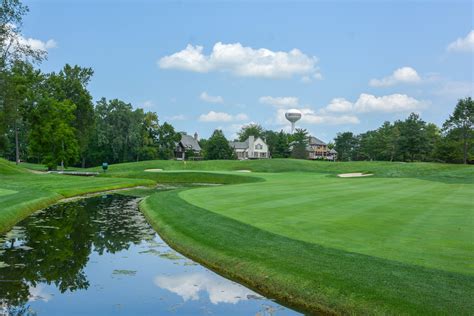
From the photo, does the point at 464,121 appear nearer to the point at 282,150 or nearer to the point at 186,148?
the point at 282,150

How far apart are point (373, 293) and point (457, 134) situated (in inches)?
3329

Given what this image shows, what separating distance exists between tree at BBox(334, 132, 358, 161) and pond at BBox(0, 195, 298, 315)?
133985 mm

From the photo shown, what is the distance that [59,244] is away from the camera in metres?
14.2

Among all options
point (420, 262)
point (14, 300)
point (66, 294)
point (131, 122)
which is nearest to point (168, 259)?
point (66, 294)

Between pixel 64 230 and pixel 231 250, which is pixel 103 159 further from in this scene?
pixel 231 250

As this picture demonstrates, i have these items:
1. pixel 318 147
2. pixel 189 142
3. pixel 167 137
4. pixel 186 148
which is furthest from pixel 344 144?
pixel 167 137

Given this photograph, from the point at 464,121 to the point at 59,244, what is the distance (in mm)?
83430

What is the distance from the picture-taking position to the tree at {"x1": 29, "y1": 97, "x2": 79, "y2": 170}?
59969 millimetres

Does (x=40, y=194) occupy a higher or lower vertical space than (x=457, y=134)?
lower

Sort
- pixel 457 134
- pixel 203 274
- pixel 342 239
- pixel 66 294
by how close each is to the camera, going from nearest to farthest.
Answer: pixel 66 294
pixel 203 274
pixel 342 239
pixel 457 134

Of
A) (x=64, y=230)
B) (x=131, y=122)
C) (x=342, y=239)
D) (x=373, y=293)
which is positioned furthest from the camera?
(x=131, y=122)

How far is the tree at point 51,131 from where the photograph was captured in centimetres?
5997

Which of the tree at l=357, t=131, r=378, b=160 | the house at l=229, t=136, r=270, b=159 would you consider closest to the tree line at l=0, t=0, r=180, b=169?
the house at l=229, t=136, r=270, b=159

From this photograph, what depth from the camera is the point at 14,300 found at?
878cm
